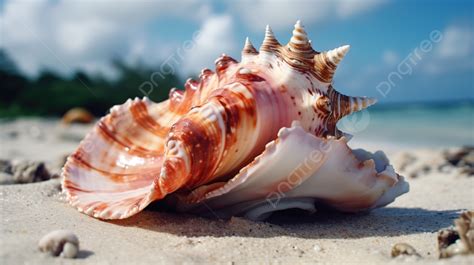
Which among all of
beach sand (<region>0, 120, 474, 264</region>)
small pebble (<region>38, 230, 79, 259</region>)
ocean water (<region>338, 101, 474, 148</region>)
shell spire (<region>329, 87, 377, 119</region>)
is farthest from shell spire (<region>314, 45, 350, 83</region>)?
small pebble (<region>38, 230, 79, 259</region>)

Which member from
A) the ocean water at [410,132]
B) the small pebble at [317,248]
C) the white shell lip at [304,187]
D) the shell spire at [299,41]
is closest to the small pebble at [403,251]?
the small pebble at [317,248]

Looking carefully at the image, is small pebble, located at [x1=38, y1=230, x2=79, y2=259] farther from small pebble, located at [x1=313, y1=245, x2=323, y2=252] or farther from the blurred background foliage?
the blurred background foliage

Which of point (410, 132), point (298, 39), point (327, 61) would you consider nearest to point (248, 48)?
point (298, 39)

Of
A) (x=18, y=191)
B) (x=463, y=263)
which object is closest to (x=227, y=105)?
(x=463, y=263)

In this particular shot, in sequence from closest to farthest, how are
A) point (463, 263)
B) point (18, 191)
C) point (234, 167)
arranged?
point (463, 263) < point (234, 167) < point (18, 191)

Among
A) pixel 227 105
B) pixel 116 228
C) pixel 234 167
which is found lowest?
pixel 116 228

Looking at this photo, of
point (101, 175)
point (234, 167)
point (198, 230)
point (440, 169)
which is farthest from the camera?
point (440, 169)

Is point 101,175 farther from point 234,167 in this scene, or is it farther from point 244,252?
point 244,252

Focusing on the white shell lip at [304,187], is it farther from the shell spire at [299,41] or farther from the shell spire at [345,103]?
the shell spire at [299,41]
